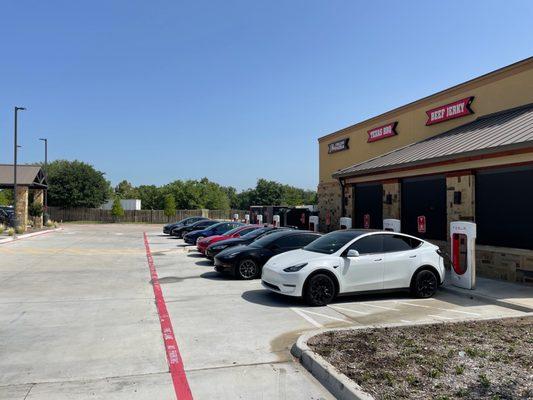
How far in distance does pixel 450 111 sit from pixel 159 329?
14460 mm

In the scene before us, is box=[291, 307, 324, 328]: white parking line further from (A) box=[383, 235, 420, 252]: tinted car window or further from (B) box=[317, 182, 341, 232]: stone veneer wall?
(B) box=[317, 182, 341, 232]: stone veneer wall

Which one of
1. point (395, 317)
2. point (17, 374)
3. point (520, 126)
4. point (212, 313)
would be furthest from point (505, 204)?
point (17, 374)

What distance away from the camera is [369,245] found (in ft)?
32.2

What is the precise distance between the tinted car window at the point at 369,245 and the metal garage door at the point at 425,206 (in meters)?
5.73

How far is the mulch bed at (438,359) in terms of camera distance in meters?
4.65

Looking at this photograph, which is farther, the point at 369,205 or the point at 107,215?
the point at 107,215

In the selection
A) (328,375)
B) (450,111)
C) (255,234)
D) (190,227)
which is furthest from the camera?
(190,227)

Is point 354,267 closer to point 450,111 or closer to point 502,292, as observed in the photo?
point 502,292

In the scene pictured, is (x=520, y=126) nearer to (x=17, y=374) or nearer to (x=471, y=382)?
(x=471, y=382)

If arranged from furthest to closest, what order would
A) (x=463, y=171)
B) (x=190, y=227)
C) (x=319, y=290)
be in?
1. (x=190, y=227)
2. (x=463, y=171)
3. (x=319, y=290)

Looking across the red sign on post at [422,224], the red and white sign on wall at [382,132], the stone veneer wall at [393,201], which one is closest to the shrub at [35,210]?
the red and white sign on wall at [382,132]

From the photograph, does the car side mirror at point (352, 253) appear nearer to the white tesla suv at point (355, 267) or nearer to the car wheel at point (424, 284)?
the white tesla suv at point (355, 267)

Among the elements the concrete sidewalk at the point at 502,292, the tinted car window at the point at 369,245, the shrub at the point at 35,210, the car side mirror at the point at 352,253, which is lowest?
the concrete sidewalk at the point at 502,292

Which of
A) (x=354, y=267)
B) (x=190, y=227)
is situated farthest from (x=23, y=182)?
(x=354, y=267)
